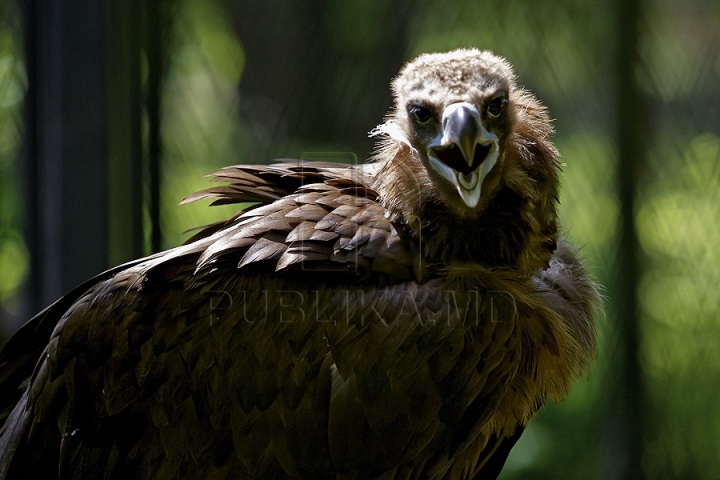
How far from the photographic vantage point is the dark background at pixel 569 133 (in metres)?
3.02

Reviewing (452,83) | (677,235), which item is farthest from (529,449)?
(452,83)

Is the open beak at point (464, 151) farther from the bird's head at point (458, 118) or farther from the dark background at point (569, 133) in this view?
the dark background at point (569, 133)

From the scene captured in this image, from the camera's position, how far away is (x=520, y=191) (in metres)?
1.76

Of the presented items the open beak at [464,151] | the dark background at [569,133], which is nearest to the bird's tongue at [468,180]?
the open beak at [464,151]

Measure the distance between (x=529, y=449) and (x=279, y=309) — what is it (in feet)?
6.83

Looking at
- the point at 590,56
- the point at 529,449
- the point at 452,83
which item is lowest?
the point at 529,449

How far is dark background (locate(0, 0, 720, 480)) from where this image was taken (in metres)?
3.02

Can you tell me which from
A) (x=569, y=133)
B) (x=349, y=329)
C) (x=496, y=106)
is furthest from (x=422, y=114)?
(x=569, y=133)

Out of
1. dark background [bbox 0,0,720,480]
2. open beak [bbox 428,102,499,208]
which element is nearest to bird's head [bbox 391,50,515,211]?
open beak [bbox 428,102,499,208]

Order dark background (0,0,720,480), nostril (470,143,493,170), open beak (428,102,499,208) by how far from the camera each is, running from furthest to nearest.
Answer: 1. dark background (0,0,720,480)
2. nostril (470,143,493,170)
3. open beak (428,102,499,208)

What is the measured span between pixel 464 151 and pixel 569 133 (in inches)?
76.9

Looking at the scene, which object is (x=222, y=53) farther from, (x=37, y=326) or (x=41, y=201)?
(x=37, y=326)

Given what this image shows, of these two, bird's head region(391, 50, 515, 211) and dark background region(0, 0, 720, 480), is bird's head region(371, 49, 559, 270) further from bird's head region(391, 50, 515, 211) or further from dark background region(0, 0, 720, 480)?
dark background region(0, 0, 720, 480)

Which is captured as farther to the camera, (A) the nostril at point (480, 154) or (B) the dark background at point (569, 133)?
(B) the dark background at point (569, 133)
